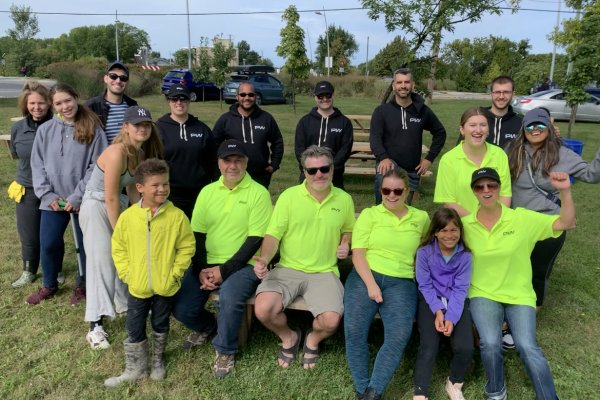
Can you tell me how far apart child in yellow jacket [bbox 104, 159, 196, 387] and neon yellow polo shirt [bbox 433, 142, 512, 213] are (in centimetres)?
195

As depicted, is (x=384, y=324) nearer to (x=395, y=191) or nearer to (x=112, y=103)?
(x=395, y=191)

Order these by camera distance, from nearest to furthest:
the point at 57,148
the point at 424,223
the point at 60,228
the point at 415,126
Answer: the point at 424,223 → the point at 57,148 → the point at 60,228 → the point at 415,126

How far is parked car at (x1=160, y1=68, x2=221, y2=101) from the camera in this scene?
22.3 m

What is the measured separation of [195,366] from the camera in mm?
3371

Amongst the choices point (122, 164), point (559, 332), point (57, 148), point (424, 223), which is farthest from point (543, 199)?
point (57, 148)

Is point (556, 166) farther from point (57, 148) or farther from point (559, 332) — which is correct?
point (57, 148)

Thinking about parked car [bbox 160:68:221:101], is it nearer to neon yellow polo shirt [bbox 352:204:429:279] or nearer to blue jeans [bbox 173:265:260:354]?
blue jeans [bbox 173:265:260:354]

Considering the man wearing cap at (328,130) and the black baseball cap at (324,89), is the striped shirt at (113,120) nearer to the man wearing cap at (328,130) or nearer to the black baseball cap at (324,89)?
the man wearing cap at (328,130)

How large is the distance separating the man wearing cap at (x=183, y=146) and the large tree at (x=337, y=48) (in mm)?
44567

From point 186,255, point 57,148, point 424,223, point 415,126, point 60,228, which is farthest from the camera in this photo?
point 415,126

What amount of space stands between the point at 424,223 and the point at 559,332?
163cm

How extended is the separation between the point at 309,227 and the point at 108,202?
1.46m

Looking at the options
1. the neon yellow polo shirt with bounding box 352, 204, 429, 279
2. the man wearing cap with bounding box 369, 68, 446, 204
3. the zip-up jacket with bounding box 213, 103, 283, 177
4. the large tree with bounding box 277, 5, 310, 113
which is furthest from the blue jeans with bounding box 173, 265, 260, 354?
the large tree with bounding box 277, 5, 310, 113

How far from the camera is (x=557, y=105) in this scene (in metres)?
18.3
